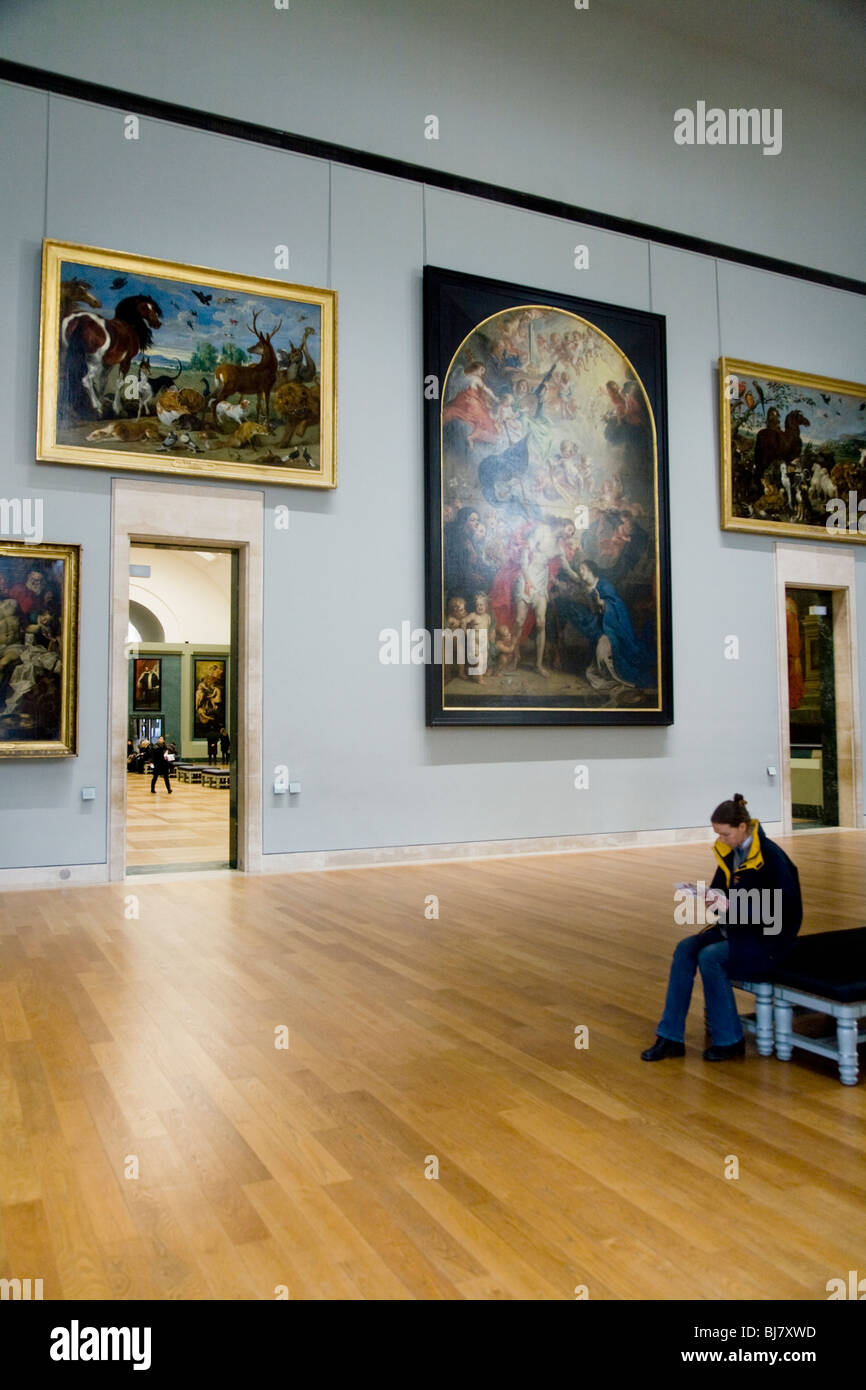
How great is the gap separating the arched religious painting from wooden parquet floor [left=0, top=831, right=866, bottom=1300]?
6741 millimetres

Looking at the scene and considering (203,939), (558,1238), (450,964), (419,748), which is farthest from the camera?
(419,748)

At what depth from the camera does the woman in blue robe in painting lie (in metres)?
15.8

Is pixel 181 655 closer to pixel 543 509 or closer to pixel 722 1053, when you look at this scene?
pixel 543 509

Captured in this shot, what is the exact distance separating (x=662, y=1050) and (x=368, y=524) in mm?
10006

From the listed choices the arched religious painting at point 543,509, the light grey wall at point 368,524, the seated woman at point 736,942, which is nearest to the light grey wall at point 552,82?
the light grey wall at point 368,524

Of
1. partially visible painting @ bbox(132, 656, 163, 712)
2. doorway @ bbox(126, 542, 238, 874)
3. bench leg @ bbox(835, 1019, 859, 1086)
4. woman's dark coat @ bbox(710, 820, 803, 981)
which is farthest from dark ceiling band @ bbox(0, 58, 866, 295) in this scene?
partially visible painting @ bbox(132, 656, 163, 712)

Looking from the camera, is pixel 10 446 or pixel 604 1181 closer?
pixel 604 1181

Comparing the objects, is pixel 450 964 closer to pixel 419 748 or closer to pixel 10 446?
pixel 419 748

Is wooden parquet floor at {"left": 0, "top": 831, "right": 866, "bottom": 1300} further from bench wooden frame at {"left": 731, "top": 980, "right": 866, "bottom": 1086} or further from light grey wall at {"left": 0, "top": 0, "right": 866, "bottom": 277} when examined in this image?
light grey wall at {"left": 0, "top": 0, "right": 866, "bottom": 277}

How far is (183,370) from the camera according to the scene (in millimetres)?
13281

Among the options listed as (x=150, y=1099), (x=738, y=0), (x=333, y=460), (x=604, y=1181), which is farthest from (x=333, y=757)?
(x=738, y=0)

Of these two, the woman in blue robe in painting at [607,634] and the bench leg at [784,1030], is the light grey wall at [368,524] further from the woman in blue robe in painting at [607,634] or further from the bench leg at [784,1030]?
the bench leg at [784,1030]

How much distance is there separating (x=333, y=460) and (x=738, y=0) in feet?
34.6

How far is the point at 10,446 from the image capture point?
12.3m
